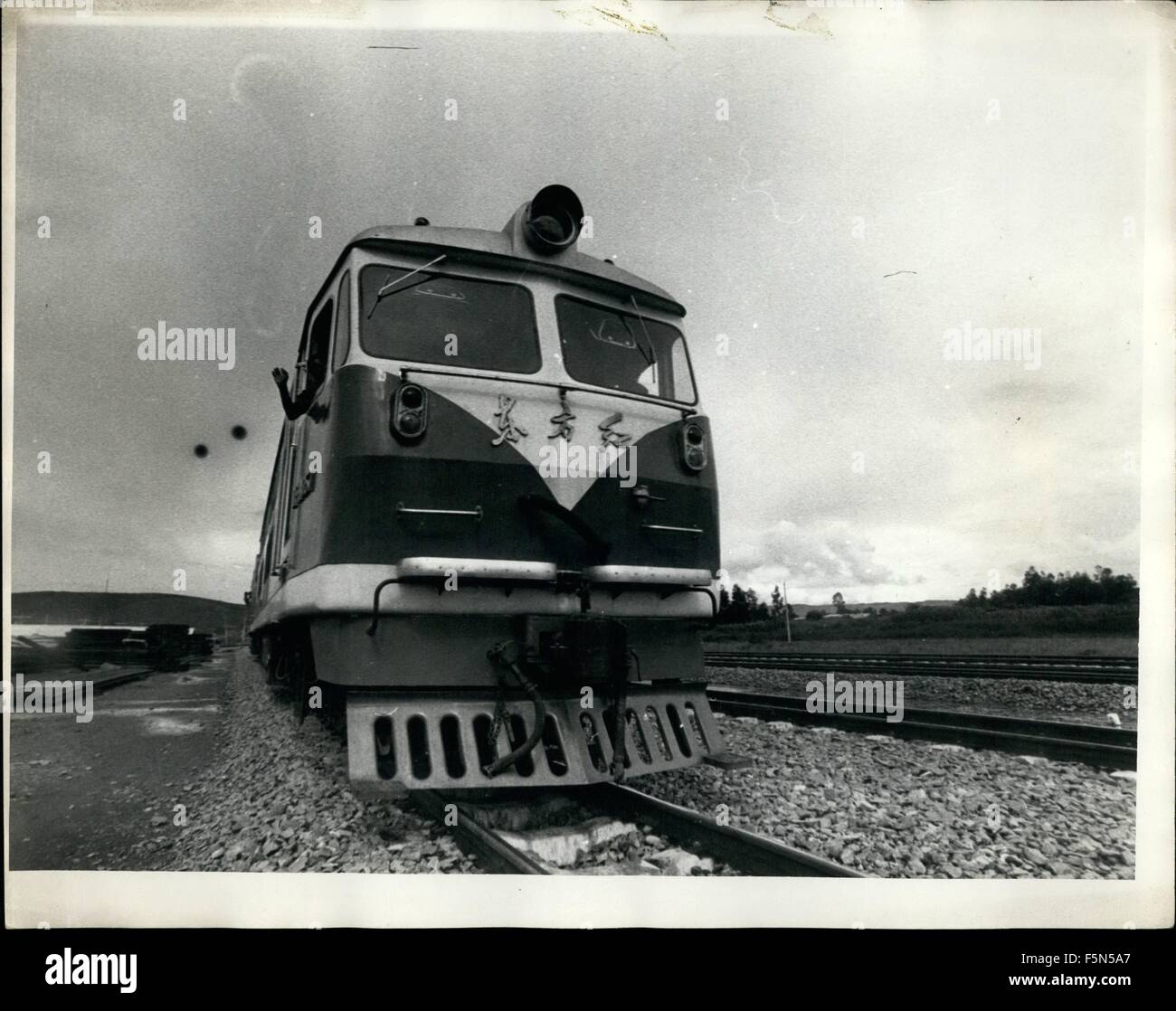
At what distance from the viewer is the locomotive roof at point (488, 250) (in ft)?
11.2

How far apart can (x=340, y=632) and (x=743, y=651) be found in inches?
241

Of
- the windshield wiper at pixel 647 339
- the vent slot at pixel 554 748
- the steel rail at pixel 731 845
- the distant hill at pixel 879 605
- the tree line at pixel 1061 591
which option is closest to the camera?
the steel rail at pixel 731 845

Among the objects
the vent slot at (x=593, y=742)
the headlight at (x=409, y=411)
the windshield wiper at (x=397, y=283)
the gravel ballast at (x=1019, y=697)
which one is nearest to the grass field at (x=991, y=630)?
the gravel ballast at (x=1019, y=697)

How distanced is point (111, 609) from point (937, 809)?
375cm

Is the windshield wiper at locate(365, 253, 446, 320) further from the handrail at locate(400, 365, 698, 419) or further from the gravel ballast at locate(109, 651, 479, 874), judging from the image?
the gravel ballast at locate(109, 651, 479, 874)

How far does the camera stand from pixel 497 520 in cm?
321

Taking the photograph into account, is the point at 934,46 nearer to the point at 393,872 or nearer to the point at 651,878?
the point at 651,878

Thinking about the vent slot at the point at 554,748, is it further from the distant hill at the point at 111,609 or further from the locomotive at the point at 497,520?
the distant hill at the point at 111,609

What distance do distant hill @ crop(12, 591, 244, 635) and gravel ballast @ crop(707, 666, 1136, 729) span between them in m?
3.55

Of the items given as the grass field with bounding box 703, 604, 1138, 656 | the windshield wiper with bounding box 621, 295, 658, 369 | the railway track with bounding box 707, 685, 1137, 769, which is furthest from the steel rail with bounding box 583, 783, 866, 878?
the windshield wiper with bounding box 621, 295, 658, 369

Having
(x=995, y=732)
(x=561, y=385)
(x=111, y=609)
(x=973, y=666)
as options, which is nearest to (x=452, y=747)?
(x=561, y=385)

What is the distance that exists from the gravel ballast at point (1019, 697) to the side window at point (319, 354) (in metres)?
3.14

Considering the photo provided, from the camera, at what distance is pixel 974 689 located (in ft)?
16.4

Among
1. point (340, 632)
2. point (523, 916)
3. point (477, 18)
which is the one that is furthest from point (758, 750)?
point (477, 18)
